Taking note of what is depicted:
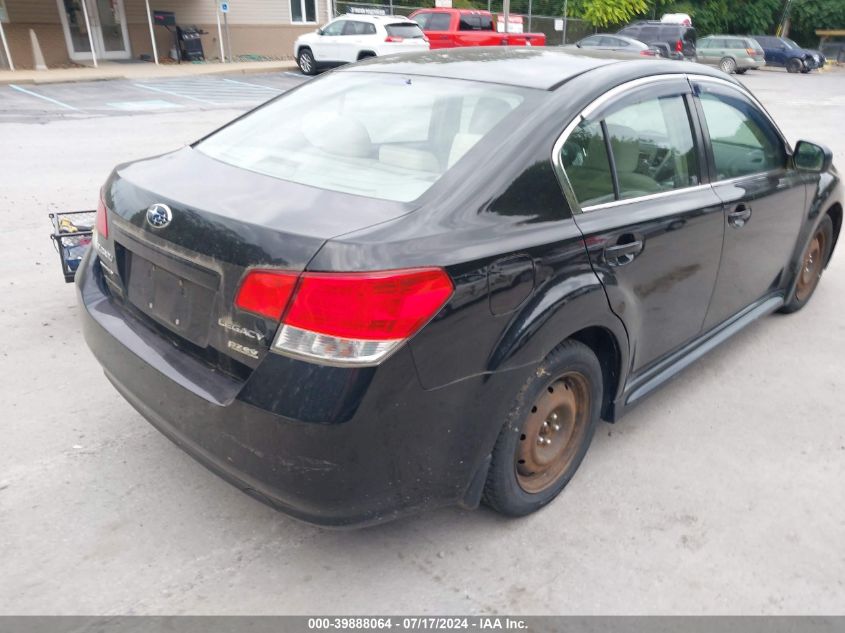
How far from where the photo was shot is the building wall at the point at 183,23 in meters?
19.4

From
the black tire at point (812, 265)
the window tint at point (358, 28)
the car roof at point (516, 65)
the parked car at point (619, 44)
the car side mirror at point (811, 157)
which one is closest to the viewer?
the car roof at point (516, 65)

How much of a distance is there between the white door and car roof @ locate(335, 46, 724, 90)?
19521 millimetres

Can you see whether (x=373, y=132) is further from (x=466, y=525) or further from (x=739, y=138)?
(x=739, y=138)

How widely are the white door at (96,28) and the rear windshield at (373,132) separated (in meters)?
19.5

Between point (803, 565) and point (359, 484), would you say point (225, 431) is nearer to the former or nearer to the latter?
point (359, 484)

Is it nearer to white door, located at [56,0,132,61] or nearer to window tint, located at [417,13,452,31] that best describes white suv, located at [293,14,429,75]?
window tint, located at [417,13,452,31]

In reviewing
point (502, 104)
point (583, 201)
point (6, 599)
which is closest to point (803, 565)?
point (583, 201)

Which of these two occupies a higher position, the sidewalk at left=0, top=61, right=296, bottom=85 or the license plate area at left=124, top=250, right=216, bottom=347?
the license plate area at left=124, top=250, right=216, bottom=347

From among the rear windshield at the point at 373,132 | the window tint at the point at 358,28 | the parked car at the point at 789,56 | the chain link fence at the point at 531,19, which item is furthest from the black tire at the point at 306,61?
the parked car at the point at 789,56

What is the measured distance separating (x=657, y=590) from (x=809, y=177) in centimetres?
292

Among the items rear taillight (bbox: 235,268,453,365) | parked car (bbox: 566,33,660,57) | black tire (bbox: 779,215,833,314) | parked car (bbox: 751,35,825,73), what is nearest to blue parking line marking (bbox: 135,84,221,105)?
black tire (bbox: 779,215,833,314)

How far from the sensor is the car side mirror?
3967mm

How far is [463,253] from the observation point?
2.17 meters

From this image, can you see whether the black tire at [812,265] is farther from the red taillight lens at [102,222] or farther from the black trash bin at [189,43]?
the black trash bin at [189,43]
